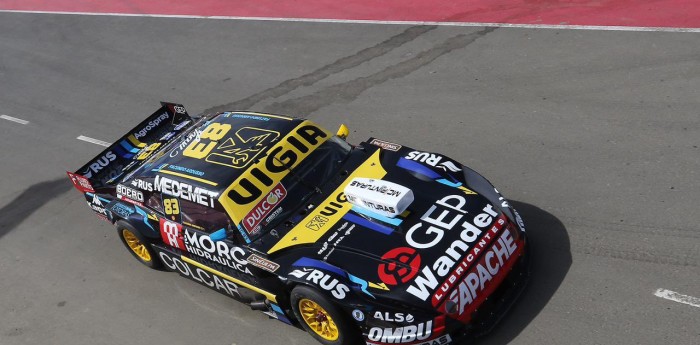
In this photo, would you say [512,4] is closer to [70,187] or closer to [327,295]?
[70,187]

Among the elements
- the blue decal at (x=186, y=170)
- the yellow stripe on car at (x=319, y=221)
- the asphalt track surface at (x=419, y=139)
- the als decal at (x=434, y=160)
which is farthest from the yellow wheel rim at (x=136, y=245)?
the als decal at (x=434, y=160)

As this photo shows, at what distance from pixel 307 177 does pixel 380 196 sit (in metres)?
1.07

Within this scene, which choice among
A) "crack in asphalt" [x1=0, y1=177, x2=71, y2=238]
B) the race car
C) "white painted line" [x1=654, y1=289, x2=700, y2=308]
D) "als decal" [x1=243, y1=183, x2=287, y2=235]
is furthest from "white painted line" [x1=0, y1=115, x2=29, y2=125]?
"white painted line" [x1=654, y1=289, x2=700, y2=308]

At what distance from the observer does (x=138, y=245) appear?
859 centimetres

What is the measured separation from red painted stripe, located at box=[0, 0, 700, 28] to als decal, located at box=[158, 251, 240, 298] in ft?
26.7

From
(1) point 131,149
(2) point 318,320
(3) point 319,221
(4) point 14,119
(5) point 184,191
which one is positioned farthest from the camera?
(4) point 14,119

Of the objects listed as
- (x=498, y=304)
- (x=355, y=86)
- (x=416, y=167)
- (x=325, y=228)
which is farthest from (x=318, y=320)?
(x=355, y=86)

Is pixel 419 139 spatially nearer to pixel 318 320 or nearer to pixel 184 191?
pixel 184 191

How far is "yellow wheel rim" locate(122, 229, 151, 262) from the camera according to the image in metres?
8.48

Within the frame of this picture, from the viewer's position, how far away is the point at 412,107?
444 inches

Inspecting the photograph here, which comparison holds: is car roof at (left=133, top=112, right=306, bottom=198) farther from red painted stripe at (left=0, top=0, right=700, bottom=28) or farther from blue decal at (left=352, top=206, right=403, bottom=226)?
red painted stripe at (left=0, top=0, right=700, bottom=28)

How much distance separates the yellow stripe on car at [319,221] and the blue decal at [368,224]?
0.29ft

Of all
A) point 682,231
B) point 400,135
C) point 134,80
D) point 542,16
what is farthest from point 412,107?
point 134,80

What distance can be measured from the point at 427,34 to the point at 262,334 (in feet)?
26.3
